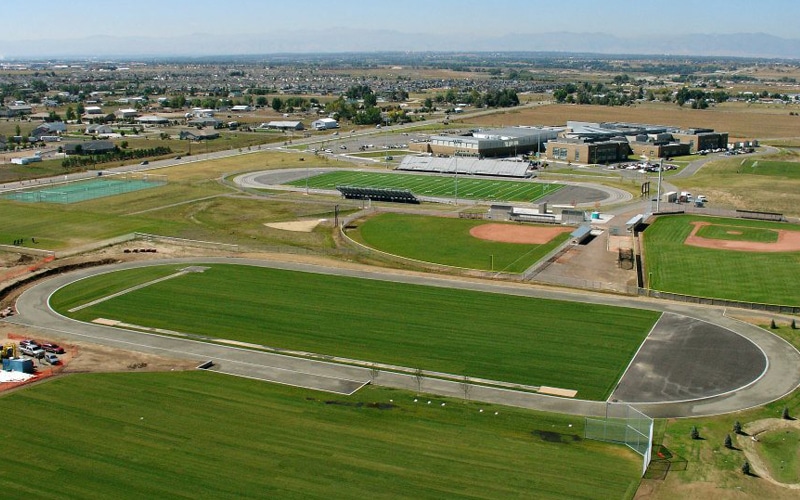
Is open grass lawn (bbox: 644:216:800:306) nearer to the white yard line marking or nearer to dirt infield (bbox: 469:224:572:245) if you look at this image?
dirt infield (bbox: 469:224:572:245)

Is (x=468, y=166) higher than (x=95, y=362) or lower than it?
higher

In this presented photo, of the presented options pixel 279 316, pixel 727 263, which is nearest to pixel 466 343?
pixel 279 316

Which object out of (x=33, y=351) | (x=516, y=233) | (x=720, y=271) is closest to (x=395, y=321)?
(x=33, y=351)

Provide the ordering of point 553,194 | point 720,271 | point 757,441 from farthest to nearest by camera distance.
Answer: point 553,194 < point 720,271 < point 757,441

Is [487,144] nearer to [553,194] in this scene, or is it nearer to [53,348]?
[553,194]

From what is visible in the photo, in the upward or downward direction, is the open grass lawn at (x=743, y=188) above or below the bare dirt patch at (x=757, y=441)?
above

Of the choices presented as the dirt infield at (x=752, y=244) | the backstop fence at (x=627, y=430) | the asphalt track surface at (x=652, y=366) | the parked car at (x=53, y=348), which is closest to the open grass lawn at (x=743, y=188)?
the dirt infield at (x=752, y=244)

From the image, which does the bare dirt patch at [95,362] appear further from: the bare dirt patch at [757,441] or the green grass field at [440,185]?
the green grass field at [440,185]
